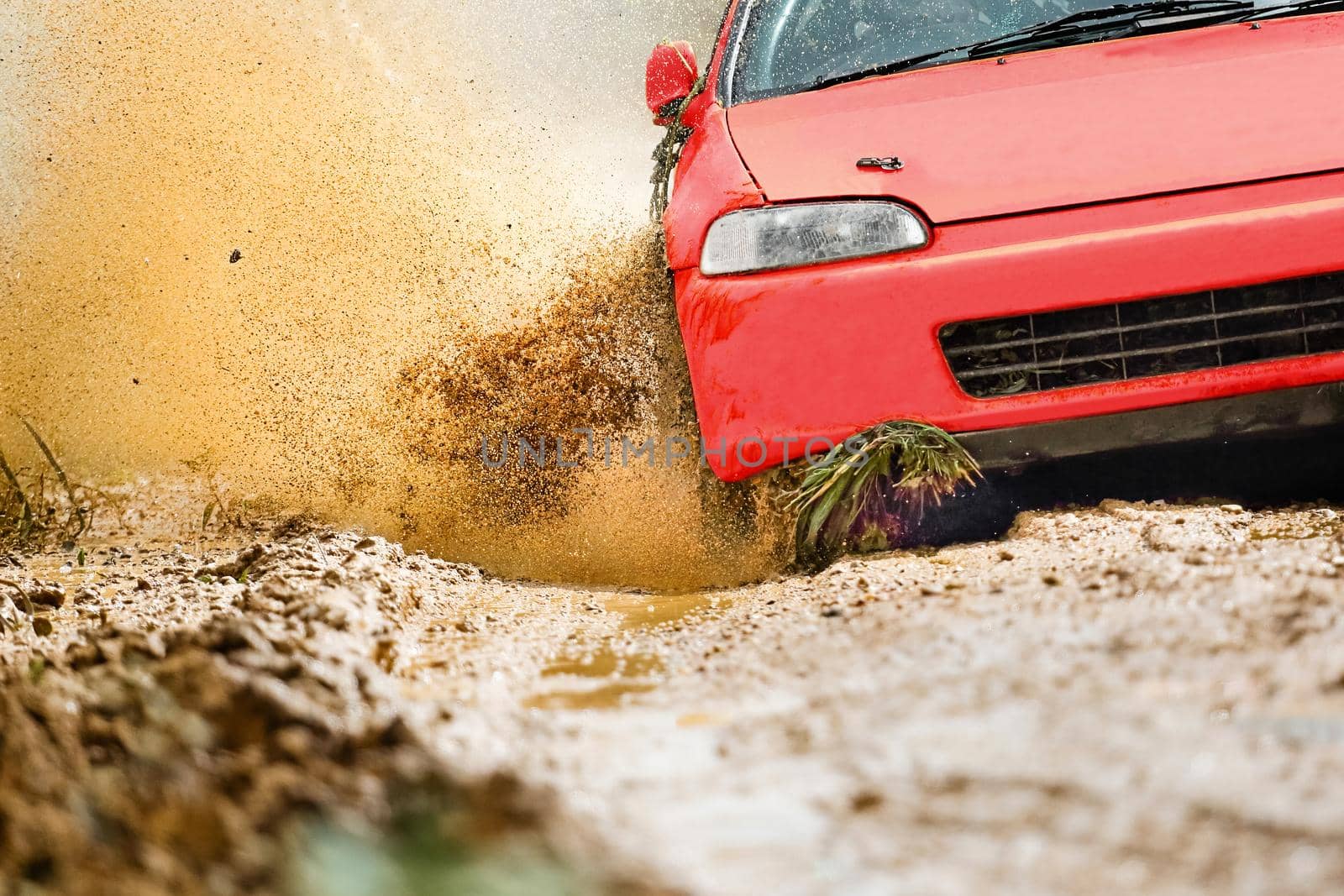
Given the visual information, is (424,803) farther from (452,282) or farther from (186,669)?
(452,282)

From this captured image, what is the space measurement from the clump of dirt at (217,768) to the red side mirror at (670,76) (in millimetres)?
2185

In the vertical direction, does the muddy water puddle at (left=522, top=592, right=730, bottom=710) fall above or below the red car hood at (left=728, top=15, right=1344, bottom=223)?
below

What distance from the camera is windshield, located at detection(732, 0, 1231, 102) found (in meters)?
3.09

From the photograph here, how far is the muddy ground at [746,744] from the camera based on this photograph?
3.48 ft

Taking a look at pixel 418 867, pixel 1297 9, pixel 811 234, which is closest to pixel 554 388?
pixel 811 234

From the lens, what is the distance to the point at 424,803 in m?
1.15

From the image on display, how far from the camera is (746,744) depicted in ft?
4.64

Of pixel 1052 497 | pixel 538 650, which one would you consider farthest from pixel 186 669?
pixel 1052 497

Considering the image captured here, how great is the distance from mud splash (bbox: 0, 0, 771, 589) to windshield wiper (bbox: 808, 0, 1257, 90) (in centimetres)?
129

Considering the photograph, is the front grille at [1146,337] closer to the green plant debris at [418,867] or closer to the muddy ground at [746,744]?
the muddy ground at [746,744]

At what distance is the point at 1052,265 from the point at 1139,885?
1542 millimetres

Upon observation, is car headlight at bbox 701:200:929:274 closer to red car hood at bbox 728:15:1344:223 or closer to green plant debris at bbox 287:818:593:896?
red car hood at bbox 728:15:1344:223

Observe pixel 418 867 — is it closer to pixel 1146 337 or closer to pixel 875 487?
pixel 875 487

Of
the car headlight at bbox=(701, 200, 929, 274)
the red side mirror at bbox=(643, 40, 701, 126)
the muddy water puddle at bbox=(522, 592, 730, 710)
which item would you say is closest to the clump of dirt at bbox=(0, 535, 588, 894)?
the muddy water puddle at bbox=(522, 592, 730, 710)
